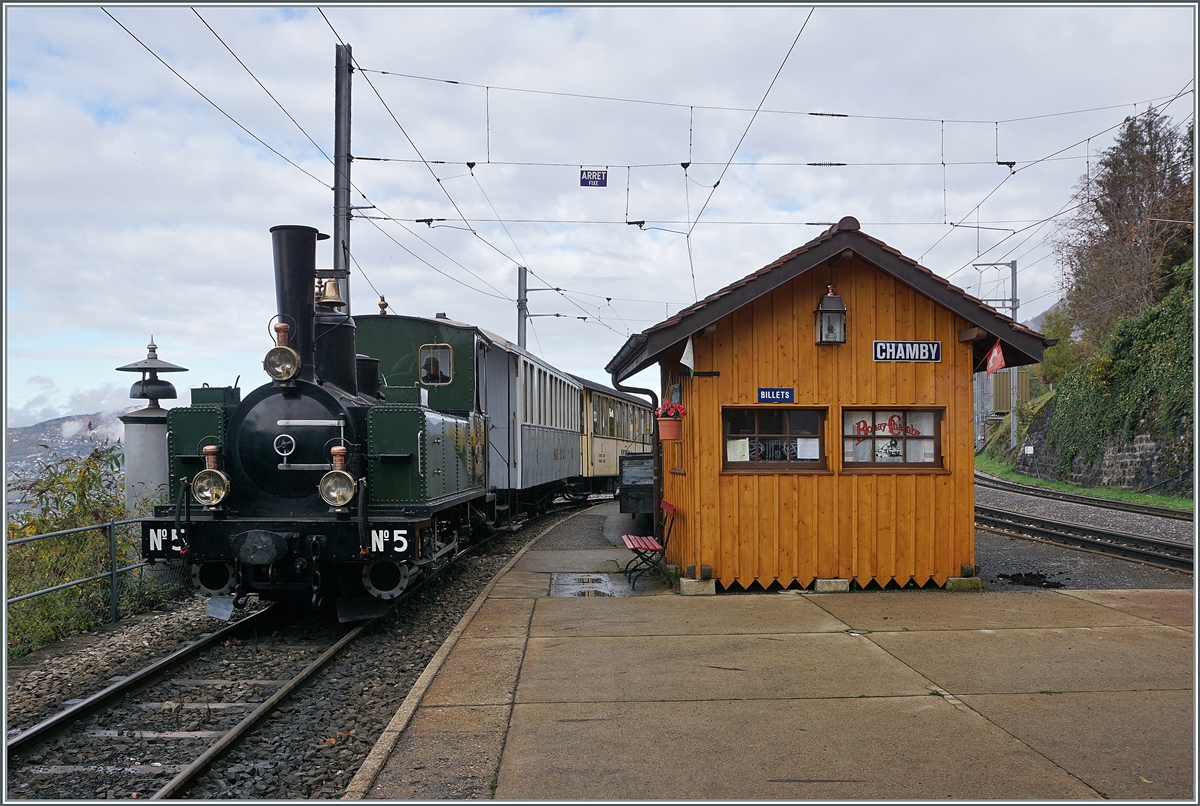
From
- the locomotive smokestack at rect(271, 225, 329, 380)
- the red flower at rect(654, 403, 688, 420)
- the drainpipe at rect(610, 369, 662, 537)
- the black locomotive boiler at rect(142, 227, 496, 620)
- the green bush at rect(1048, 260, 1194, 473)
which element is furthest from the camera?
the green bush at rect(1048, 260, 1194, 473)

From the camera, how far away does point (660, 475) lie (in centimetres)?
1096

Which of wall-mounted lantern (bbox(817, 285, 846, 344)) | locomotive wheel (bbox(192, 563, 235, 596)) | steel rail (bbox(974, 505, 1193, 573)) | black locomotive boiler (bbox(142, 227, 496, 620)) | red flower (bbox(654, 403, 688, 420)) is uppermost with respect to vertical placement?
A: wall-mounted lantern (bbox(817, 285, 846, 344))

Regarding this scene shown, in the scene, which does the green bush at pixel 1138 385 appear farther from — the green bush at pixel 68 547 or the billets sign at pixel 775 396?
the green bush at pixel 68 547

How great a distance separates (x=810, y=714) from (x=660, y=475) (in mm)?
6054

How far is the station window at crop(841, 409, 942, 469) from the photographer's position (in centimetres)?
915

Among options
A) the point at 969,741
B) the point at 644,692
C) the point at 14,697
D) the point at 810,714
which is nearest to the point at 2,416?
the point at 14,697

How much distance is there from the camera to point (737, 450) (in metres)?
9.13

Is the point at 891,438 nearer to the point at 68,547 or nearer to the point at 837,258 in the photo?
the point at 837,258

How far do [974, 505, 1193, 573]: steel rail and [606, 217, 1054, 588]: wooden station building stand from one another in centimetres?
371

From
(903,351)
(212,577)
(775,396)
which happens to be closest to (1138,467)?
(903,351)

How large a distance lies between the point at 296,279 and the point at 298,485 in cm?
182

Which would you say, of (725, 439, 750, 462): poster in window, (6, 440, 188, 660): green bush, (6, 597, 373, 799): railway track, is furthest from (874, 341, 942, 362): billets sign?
(6, 440, 188, 660): green bush

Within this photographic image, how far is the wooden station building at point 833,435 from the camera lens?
8961mm

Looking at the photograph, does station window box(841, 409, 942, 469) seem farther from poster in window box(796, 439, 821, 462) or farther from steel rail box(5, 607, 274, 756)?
steel rail box(5, 607, 274, 756)
